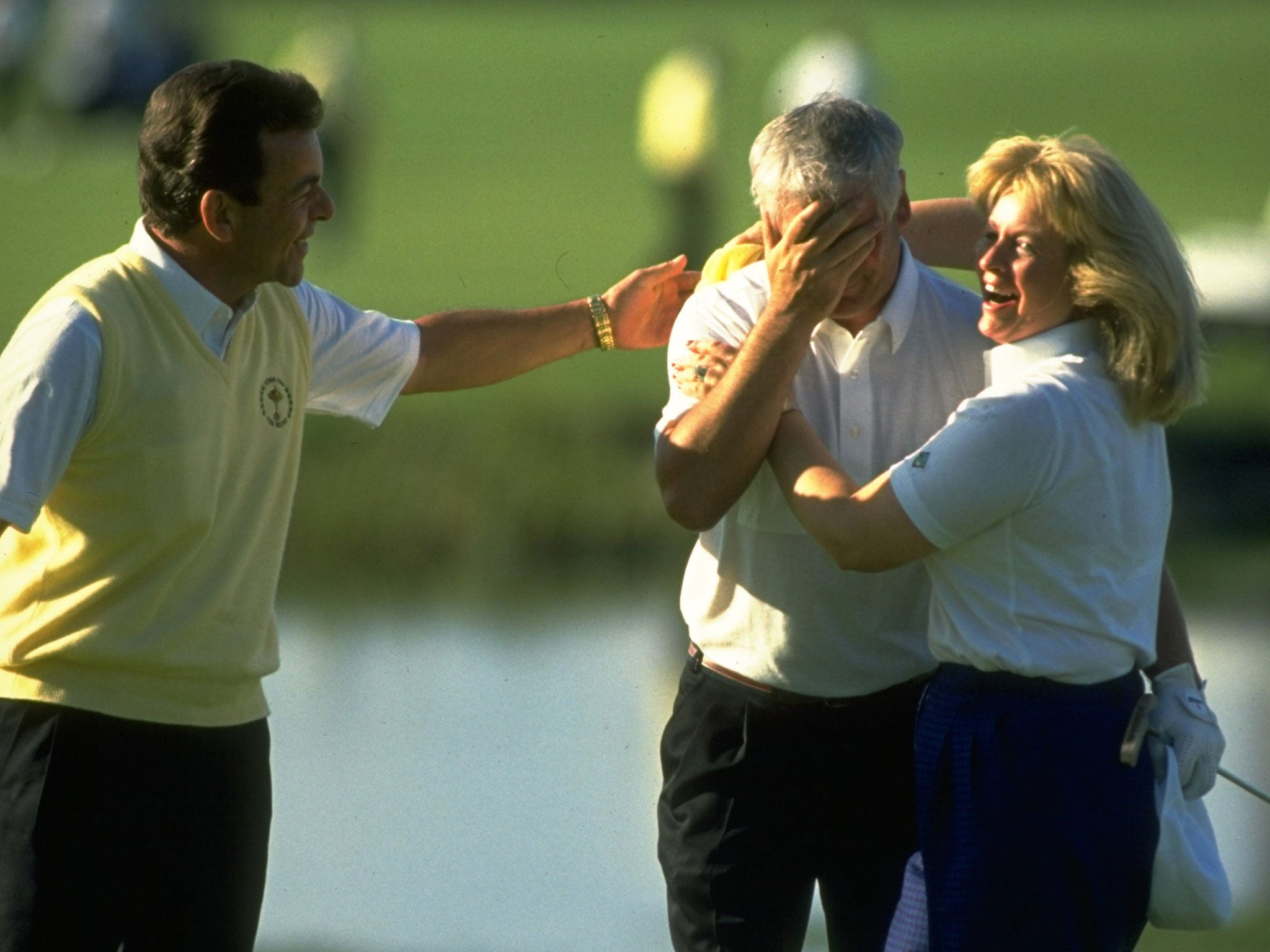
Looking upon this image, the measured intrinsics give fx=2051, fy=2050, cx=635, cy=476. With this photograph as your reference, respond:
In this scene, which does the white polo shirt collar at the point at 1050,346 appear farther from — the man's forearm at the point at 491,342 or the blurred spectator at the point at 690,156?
the blurred spectator at the point at 690,156

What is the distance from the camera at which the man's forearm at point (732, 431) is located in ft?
10.3

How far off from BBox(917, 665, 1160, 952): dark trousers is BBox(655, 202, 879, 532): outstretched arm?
481mm

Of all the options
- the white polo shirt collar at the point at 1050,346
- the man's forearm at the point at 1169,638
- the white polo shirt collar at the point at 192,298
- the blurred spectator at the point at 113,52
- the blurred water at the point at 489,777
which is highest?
the blurred spectator at the point at 113,52

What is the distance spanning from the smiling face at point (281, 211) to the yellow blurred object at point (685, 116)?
40.5 feet

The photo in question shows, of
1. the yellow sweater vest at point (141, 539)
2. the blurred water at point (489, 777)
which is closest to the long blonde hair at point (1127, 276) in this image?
the yellow sweater vest at point (141, 539)

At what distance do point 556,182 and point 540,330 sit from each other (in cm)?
2195

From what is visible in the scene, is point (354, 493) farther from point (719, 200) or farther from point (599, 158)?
point (599, 158)

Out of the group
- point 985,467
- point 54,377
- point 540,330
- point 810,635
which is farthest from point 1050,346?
point 54,377

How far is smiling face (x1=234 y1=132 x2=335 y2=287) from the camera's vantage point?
3.16 m

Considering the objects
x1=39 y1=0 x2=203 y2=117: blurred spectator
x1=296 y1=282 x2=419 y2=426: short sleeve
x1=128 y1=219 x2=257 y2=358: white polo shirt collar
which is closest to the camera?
x1=128 y1=219 x2=257 y2=358: white polo shirt collar

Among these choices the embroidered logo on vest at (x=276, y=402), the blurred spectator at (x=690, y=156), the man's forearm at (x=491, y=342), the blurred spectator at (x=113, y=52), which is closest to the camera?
the embroidered logo on vest at (x=276, y=402)

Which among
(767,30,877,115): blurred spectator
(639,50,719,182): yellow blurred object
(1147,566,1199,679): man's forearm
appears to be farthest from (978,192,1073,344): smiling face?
(639,50,719,182): yellow blurred object

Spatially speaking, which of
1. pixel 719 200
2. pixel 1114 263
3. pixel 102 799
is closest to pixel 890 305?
pixel 1114 263

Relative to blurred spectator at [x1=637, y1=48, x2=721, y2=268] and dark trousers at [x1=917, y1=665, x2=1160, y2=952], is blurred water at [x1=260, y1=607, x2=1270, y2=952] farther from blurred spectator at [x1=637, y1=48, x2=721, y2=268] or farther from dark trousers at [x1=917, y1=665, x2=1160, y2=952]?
blurred spectator at [x1=637, y1=48, x2=721, y2=268]
